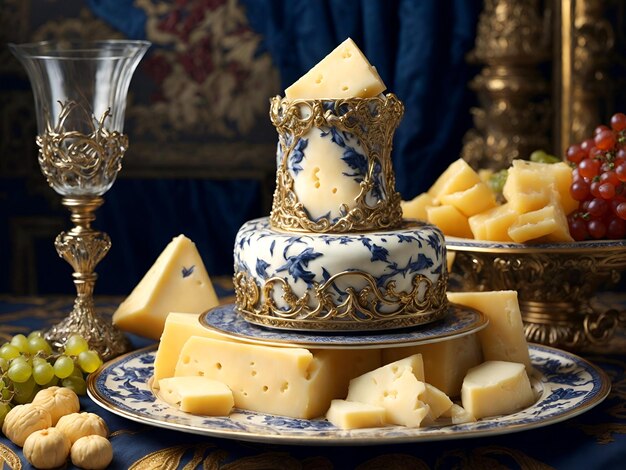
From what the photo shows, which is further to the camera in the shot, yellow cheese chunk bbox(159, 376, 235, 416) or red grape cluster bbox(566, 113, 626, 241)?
red grape cluster bbox(566, 113, 626, 241)

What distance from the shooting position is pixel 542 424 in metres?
1.02

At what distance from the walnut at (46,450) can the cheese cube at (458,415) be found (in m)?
0.40

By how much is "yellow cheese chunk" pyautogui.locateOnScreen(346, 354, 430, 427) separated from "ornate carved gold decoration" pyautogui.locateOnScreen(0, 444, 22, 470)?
35 cm

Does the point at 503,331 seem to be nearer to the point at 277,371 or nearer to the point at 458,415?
the point at 458,415

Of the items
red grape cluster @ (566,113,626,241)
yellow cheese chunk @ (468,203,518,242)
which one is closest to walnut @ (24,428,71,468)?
yellow cheese chunk @ (468,203,518,242)

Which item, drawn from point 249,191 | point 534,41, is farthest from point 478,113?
point 249,191

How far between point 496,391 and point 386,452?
14 cm

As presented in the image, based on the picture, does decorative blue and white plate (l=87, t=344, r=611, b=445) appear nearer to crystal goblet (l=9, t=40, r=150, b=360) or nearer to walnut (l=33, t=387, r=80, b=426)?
walnut (l=33, t=387, r=80, b=426)

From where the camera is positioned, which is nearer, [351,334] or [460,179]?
[351,334]

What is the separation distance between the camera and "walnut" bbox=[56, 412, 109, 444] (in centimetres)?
103

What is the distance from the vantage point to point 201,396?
1.07 m

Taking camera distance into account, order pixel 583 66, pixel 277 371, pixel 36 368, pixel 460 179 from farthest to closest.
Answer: pixel 583 66, pixel 460 179, pixel 36 368, pixel 277 371

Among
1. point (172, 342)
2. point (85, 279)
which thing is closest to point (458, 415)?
point (172, 342)

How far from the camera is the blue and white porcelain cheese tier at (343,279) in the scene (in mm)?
1120
